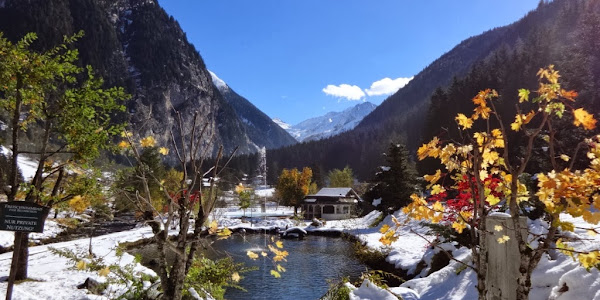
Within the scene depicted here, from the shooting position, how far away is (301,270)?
1980cm

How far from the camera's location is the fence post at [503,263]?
204 inches

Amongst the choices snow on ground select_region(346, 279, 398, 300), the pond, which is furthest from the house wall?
snow on ground select_region(346, 279, 398, 300)

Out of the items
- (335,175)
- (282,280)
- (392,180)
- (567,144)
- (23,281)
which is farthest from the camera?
(335,175)

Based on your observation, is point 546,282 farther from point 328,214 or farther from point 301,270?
point 328,214

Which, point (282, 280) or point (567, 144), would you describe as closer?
point (282, 280)

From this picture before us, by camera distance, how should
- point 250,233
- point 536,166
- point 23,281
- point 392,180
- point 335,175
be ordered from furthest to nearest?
point 335,175 → point 250,233 → point 392,180 → point 536,166 → point 23,281

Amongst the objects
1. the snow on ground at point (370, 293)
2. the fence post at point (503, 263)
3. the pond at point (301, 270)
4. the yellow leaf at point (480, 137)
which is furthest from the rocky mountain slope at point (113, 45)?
the yellow leaf at point (480, 137)

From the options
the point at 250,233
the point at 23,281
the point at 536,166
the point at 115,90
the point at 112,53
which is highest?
the point at 112,53

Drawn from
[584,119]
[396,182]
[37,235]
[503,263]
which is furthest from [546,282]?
[37,235]

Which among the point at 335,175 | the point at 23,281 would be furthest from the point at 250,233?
the point at 335,175

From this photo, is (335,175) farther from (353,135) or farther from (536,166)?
(353,135)

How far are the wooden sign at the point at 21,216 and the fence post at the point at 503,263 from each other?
310 inches

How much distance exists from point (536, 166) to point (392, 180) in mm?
12568

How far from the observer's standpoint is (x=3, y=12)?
14662 centimetres
